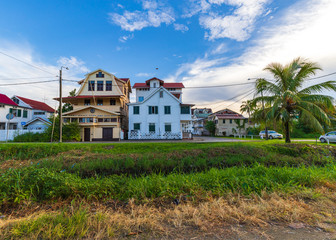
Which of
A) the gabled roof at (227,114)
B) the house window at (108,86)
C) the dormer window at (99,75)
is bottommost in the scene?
the gabled roof at (227,114)

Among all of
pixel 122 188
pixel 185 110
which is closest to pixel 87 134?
pixel 185 110

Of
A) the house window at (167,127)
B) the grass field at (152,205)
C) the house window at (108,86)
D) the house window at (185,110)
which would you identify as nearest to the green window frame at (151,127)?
the house window at (167,127)

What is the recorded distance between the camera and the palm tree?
38.0ft

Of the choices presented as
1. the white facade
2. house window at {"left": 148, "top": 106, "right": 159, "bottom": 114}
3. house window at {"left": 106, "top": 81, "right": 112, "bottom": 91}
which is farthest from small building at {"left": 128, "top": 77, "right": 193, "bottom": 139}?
the white facade

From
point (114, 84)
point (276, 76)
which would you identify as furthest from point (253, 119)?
point (114, 84)

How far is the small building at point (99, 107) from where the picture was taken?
24.4m

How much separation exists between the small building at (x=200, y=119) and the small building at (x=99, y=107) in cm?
3494

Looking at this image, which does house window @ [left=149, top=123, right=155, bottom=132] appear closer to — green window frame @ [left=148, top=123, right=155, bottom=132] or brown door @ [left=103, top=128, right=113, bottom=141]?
green window frame @ [left=148, top=123, right=155, bottom=132]

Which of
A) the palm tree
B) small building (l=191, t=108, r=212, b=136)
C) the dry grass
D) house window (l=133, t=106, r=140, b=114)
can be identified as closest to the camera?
the dry grass

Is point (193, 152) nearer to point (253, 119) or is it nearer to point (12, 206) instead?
point (253, 119)

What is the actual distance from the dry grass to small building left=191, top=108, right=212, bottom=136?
52.1 metres

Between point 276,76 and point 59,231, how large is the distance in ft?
54.3

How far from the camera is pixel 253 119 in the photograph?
14.5 metres

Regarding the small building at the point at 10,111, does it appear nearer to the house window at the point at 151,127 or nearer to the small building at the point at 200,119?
the house window at the point at 151,127
